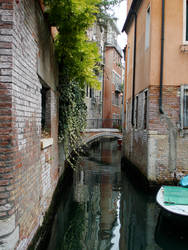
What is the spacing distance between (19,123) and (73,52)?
13.7 ft

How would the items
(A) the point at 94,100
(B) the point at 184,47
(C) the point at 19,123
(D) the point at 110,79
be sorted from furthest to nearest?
(D) the point at 110,79, (A) the point at 94,100, (B) the point at 184,47, (C) the point at 19,123

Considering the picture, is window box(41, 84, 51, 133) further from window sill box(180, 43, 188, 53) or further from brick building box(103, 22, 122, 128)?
brick building box(103, 22, 122, 128)

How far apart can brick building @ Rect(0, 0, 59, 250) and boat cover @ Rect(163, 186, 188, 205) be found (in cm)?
283

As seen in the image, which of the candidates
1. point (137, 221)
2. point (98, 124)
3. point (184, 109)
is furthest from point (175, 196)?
point (98, 124)

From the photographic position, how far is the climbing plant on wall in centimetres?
537

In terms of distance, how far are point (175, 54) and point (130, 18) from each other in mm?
5355

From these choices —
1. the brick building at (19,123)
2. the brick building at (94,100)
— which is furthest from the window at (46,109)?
the brick building at (94,100)

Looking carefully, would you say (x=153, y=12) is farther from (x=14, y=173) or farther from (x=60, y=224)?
(x=14, y=173)

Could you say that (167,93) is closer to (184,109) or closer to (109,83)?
(184,109)

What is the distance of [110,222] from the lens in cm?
659

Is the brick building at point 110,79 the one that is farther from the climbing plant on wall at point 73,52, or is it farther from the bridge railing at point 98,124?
the climbing plant on wall at point 73,52

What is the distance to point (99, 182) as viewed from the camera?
11.0m

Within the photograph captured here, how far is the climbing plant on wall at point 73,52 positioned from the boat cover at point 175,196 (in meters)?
2.98

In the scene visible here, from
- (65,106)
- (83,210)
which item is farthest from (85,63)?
(83,210)
